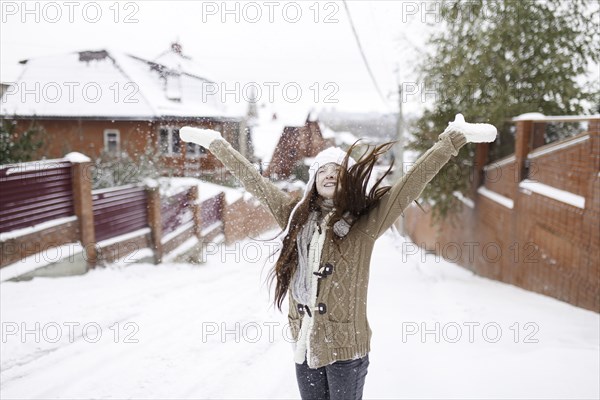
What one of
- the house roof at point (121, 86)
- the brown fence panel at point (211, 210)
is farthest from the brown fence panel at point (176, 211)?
the house roof at point (121, 86)

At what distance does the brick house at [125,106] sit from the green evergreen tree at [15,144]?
0.80 meters

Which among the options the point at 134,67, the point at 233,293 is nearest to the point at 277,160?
the point at 233,293

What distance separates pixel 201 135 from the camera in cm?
222

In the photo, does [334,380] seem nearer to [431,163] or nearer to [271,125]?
[431,163]

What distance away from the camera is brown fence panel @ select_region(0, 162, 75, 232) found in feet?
19.6

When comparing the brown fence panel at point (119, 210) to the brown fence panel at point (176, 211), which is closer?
the brown fence panel at point (119, 210)

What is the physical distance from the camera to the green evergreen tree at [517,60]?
941 centimetres

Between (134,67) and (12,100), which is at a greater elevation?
(134,67)

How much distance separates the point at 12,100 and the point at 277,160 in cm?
509

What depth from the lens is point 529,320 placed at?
15.1ft

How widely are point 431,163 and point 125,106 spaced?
47.0 ft

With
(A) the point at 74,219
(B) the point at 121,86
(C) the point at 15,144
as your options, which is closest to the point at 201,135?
(A) the point at 74,219

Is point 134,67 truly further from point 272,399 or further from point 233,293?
point 272,399

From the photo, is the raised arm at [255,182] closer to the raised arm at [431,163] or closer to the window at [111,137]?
the raised arm at [431,163]
